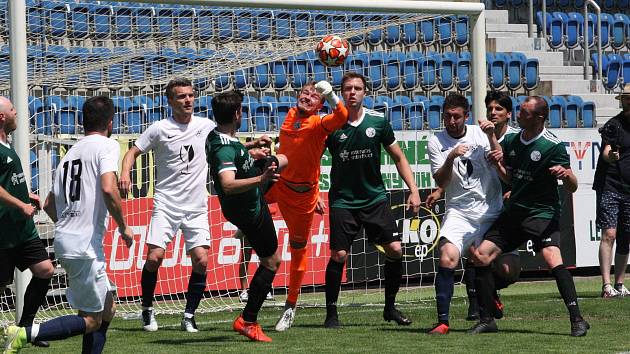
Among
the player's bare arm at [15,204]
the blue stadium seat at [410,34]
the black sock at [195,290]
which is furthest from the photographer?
the blue stadium seat at [410,34]

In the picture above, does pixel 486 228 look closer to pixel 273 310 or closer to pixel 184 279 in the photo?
pixel 273 310

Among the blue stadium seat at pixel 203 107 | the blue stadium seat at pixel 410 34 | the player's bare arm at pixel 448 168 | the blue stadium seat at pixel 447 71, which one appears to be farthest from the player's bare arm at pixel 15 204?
the blue stadium seat at pixel 410 34

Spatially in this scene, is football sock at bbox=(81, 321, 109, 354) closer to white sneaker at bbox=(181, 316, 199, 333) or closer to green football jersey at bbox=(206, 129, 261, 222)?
green football jersey at bbox=(206, 129, 261, 222)

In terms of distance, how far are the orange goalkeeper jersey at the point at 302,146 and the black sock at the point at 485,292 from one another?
6.10 feet

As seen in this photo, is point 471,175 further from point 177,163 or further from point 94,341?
point 94,341

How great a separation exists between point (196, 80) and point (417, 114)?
4.42 metres

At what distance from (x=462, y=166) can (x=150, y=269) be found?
278 centimetres

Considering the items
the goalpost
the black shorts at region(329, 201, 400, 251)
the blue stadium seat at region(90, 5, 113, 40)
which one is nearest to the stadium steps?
the goalpost

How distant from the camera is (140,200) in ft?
45.8

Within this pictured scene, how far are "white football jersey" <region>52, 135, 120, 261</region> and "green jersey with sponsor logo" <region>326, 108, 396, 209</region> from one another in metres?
3.46

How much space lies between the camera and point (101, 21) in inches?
664

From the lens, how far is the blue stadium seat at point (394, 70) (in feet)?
60.9

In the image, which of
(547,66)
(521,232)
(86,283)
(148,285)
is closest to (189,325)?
(148,285)

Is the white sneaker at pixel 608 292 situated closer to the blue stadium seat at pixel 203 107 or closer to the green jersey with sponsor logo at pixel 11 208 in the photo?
the blue stadium seat at pixel 203 107
